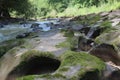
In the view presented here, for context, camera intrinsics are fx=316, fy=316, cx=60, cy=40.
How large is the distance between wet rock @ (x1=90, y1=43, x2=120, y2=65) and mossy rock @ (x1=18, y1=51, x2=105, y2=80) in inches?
75.9

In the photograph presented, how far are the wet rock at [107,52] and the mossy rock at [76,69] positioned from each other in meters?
1.93

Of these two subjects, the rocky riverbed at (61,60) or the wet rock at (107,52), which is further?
the wet rock at (107,52)

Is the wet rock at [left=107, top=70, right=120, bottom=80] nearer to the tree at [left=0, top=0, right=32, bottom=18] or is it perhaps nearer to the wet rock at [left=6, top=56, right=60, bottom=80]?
the wet rock at [left=6, top=56, right=60, bottom=80]

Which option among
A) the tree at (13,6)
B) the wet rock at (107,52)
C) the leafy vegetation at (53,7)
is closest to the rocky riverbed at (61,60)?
the wet rock at (107,52)

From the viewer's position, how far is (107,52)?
804 centimetres

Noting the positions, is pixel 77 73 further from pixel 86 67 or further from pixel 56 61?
pixel 56 61

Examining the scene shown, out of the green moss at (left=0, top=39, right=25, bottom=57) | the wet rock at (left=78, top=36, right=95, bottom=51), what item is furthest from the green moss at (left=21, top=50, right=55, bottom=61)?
the wet rock at (left=78, top=36, right=95, bottom=51)

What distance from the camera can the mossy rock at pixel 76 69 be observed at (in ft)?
17.6

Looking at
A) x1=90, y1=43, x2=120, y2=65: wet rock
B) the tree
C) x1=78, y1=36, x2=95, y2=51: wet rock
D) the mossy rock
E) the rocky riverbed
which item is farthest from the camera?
the tree

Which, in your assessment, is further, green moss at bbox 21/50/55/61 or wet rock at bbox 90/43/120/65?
wet rock at bbox 90/43/120/65

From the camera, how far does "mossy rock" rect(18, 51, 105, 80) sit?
5.38 m

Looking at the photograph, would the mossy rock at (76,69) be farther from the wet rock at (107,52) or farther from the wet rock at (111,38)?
the wet rock at (111,38)

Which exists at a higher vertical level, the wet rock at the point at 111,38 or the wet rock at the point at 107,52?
the wet rock at the point at 111,38

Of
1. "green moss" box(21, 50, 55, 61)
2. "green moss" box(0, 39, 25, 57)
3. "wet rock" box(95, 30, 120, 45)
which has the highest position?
"green moss" box(21, 50, 55, 61)
